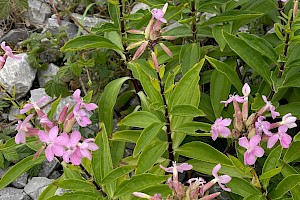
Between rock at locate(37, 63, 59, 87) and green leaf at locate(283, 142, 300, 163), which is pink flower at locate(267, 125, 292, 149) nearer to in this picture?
green leaf at locate(283, 142, 300, 163)

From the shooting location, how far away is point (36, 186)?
2.67 meters

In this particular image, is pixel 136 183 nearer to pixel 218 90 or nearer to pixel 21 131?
pixel 21 131

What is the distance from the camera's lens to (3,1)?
3189 mm

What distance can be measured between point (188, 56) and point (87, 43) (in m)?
0.50

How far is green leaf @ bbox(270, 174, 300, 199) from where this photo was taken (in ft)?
6.24

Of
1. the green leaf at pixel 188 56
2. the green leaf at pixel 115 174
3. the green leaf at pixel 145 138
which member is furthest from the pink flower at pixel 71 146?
the green leaf at pixel 188 56

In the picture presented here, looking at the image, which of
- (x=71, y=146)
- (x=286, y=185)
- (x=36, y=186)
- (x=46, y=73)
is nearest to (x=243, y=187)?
(x=286, y=185)

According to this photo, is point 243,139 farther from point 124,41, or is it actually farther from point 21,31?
point 21,31

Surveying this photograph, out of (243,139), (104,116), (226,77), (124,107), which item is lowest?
(124,107)

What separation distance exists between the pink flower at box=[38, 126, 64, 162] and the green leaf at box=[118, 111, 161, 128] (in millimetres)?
517

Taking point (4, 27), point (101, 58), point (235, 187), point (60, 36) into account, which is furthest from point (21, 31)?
point (235, 187)

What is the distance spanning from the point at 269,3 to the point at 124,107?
3.23ft

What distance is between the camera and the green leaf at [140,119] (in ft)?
6.97

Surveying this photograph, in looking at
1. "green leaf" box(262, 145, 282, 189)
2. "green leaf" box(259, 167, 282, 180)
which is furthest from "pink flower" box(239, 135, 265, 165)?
"green leaf" box(262, 145, 282, 189)
